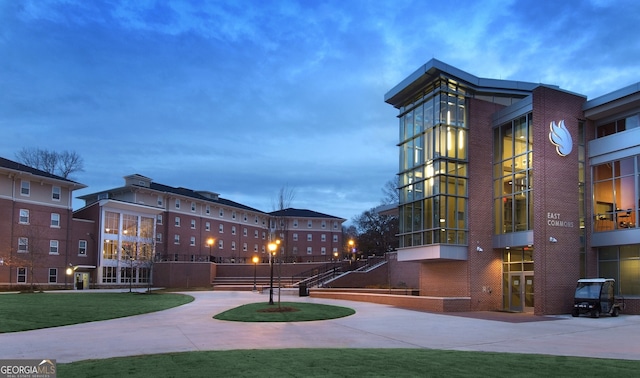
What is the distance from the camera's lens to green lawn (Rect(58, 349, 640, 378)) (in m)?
9.22

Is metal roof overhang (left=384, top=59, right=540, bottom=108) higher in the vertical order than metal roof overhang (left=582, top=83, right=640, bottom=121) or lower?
higher

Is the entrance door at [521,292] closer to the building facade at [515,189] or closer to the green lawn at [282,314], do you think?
the building facade at [515,189]

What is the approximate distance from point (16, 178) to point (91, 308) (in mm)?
30833

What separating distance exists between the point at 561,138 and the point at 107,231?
49.2 metres

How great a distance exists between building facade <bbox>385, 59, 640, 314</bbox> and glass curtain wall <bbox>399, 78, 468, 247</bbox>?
61 mm

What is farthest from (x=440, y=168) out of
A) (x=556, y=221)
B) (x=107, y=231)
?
(x=107, y=231)

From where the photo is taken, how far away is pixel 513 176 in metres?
28.2

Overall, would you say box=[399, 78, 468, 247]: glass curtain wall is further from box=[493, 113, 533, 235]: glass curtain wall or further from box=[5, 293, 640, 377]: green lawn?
box=[5, 293, 640, 377]: green lawn

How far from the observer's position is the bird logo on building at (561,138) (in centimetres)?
2602

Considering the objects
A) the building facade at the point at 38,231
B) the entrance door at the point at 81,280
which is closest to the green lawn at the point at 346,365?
the building facade at the point at 38,231

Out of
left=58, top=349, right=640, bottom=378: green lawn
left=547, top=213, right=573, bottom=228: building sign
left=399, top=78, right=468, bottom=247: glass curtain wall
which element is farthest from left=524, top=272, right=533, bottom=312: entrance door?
left=58, top=349, right=640, bottom=378: green lawn

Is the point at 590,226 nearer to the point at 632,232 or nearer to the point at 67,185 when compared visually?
→ the point at 632,232

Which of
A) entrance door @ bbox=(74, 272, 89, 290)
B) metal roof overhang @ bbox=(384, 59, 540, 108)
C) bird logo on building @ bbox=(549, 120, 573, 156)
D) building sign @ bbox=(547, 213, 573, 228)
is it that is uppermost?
metal roof overhang @ bbox=(384, 59, 540, 108)

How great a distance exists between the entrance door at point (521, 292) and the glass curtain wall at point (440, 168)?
3.31 meters
